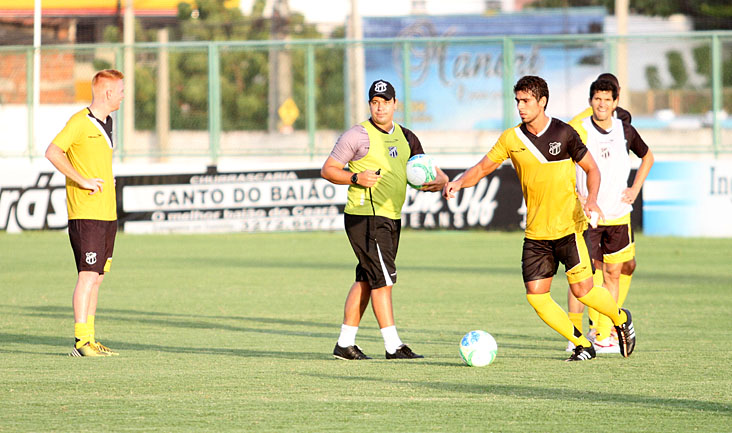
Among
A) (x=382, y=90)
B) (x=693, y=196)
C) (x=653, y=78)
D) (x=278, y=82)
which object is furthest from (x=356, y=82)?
(x=382, y=90)

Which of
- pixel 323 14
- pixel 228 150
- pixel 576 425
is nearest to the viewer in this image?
pixel 576 425

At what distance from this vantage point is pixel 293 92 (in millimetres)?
23656

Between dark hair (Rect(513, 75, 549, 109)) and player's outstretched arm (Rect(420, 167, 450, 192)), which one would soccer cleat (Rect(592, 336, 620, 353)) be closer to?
player's outstretched arm (Rect(420, 167, 450, 192))

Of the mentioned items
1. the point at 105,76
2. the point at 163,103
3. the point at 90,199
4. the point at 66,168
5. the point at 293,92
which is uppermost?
the point at 293,92

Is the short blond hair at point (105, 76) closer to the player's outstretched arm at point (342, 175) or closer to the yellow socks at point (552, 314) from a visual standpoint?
the player's outstretched arm at point (342, 175)

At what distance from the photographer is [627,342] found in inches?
335

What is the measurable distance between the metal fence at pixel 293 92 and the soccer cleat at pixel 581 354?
13.7m

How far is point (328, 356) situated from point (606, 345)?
2248mm

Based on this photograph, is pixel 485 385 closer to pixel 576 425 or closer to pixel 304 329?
pixel 576 425

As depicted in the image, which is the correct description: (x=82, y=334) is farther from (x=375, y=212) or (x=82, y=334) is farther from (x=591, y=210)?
(x=591, y=210)

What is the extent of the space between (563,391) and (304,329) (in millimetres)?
3931

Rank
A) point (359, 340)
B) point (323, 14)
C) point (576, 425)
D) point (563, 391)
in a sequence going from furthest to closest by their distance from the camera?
1. point (323, 14)
2. point (359, 340)
3. point (563, 391)
4. point (576, 425)

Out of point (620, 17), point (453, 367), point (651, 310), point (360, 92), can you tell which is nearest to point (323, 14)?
point (620, 17)

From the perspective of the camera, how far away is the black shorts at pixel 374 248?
861cm
